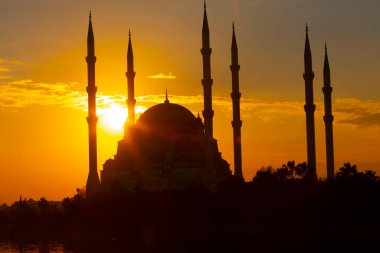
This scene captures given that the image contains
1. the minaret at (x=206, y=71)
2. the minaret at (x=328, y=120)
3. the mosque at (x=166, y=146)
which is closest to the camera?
the minaret at (x=206, y=71)

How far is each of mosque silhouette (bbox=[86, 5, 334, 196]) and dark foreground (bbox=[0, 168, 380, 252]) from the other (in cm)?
362

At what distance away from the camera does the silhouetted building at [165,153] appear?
229 ft

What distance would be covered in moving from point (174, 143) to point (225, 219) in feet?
45.8

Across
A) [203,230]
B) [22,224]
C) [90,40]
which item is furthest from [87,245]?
[22,224]

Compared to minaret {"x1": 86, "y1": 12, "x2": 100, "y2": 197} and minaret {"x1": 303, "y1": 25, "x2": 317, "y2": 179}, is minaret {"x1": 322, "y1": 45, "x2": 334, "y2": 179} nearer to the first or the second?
minaret {"x1": 303, "y1": 25, "x2": 317, "y2": 179}

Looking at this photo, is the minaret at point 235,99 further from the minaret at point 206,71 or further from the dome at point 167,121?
the dome at point 167,121

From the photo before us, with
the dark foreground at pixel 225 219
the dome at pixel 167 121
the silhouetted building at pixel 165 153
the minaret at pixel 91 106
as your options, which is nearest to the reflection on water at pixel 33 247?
the dark foreground at pixel 225 219

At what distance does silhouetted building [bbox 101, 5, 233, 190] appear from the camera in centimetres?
6994

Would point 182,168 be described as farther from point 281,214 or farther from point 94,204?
point 281,214

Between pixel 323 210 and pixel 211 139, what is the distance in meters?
13.8

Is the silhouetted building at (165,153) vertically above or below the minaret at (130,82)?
below

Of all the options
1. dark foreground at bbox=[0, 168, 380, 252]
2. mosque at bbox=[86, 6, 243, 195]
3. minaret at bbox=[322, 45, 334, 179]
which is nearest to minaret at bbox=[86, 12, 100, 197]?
mosque at bbox=[86, 6, 243, 195]

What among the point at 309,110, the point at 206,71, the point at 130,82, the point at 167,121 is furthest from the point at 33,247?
the point at 309,110

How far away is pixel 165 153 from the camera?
2832 inches
